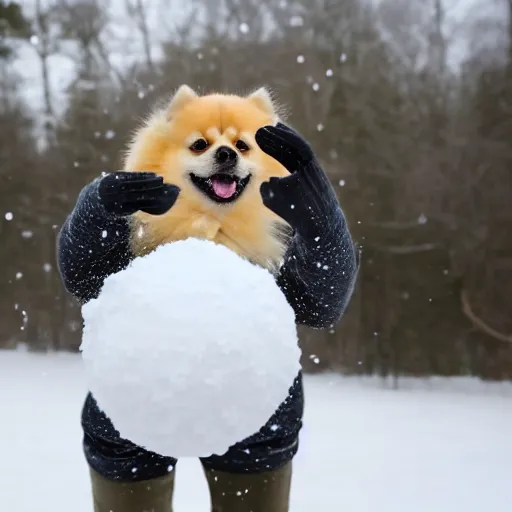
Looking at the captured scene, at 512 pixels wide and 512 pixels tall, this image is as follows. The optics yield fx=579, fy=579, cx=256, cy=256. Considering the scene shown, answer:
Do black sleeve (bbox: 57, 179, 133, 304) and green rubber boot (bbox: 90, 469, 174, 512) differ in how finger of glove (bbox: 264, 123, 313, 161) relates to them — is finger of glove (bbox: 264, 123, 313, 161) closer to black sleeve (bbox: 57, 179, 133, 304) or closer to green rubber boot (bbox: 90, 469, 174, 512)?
black sleeve (bbox: 57, 179, 133, 304)

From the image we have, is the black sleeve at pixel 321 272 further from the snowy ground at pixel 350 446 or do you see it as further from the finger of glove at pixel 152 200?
the snowy ground at pixel 350 446

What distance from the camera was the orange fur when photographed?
2.13ft

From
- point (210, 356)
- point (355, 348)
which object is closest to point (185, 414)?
point (210, 356)

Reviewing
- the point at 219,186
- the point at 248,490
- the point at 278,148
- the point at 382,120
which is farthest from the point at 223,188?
the point at 382,120

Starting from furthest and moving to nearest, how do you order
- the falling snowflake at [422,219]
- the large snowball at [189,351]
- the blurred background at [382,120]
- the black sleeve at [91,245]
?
the falling snowflake at [422,219] → the blurred background at [382,120] → the black sleeve at [91,245] → the large snowball at [189,351]

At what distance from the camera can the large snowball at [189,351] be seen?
497mm

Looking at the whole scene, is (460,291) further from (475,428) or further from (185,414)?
(185,414)

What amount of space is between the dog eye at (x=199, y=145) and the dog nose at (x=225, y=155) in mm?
31

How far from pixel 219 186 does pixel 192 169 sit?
4 centimetres

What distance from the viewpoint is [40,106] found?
318cm

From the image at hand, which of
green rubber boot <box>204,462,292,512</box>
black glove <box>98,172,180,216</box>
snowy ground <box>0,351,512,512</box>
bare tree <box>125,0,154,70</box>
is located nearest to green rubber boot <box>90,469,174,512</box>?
green rubber boot <box>204,462,292,512</box>

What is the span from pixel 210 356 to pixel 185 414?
0.18 feet

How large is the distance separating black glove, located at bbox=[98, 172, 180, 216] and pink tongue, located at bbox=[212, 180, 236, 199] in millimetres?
84

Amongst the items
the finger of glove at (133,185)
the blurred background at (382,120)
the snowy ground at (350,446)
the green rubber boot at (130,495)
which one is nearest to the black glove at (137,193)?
the finger of glove at (133,185)
